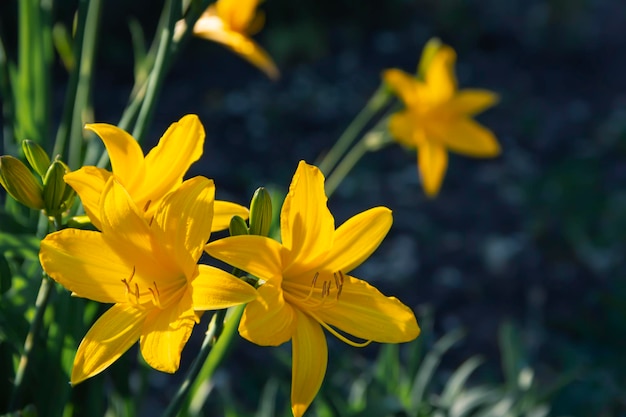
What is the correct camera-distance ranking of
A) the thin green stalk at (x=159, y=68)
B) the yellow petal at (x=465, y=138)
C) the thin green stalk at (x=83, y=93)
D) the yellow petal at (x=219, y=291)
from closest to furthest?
the yellow petal at (x=219, y=291) → the thin green stalk at (x=159, y=68) → the thin green stalk at (x=83, y=93) → the yellow petal at (x=465, y=138)

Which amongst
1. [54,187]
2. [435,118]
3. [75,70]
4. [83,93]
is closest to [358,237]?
[54,187]

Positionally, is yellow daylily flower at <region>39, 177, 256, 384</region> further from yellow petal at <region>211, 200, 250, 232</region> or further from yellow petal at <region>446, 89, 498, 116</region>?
yellow petal at <region>446, 89, 498, 116</region>

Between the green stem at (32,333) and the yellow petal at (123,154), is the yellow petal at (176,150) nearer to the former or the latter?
the yellow petal at (123,154)

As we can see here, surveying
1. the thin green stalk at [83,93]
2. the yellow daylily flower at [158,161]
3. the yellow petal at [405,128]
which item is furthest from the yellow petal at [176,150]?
the yellow petal at [405,128]

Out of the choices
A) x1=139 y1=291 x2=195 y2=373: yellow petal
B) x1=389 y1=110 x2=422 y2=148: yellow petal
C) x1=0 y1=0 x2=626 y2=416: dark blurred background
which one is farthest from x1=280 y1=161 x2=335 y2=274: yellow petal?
x1=0 y1=0 x2=626 y2=416: dark blurred background

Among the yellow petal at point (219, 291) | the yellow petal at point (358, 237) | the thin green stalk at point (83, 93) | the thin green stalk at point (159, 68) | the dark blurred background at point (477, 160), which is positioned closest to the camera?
the yellow petal at point (219, 291)
